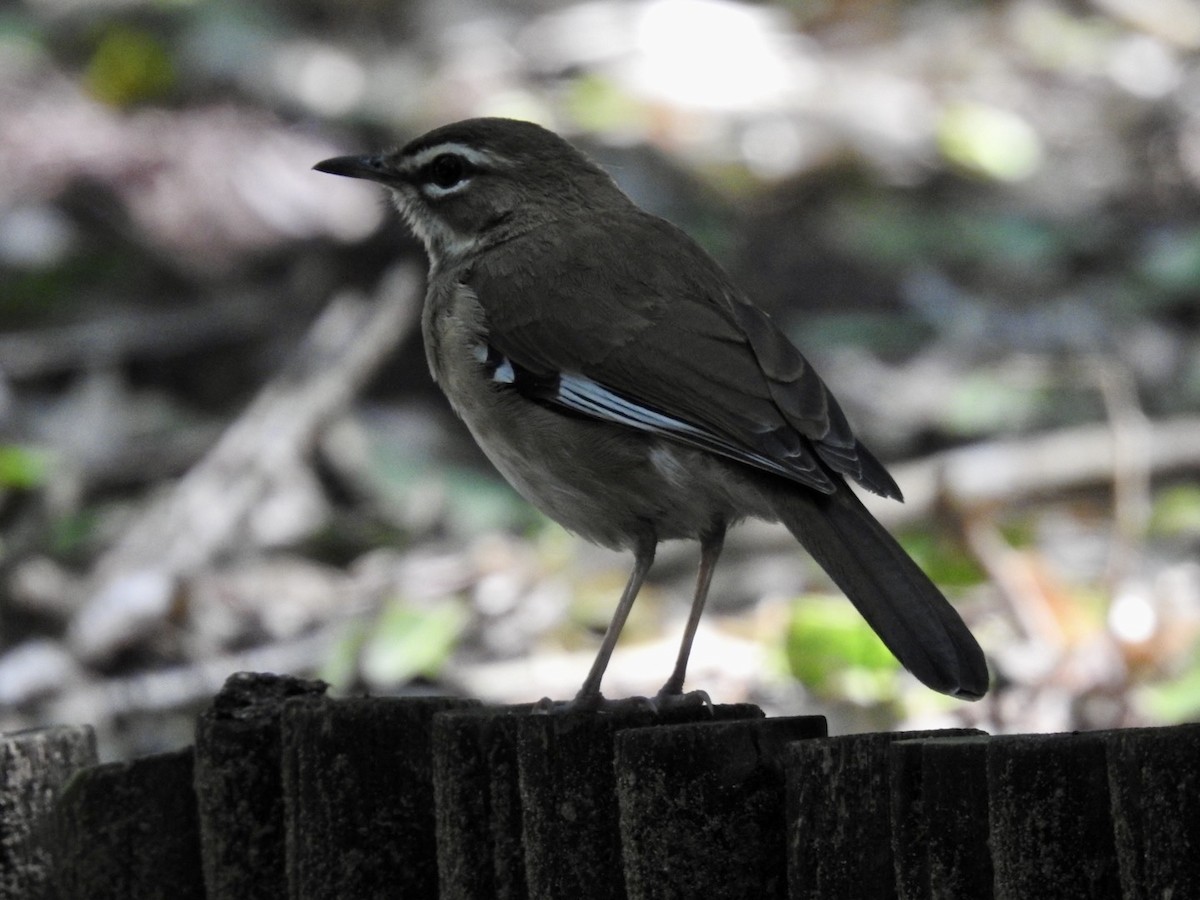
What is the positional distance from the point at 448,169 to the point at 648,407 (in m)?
1.35

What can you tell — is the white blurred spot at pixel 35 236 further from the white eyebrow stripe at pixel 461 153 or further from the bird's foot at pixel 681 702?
the bird's foot at pixel 681 702

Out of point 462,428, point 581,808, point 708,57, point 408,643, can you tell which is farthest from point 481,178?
point 708,57

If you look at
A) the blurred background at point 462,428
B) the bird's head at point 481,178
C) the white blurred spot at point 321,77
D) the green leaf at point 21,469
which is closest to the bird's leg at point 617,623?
the bird's head at point 481,178

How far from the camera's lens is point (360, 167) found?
4.99 metres

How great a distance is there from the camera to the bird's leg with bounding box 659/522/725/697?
3779 mm

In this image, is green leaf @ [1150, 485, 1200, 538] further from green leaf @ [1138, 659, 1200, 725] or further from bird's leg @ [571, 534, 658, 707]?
bird's leg @ [571, 534, 658, 707]

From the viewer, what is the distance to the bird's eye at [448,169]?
195 inches

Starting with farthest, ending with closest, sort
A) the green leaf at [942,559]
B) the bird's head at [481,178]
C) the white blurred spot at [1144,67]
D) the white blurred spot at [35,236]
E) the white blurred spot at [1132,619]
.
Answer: the white blurred spot at [1144,67] → the white blurred spot at [35,236] → the green leaf at [942,559] → the white blurred spot at [1132,619] → the bird's head at [481,178]

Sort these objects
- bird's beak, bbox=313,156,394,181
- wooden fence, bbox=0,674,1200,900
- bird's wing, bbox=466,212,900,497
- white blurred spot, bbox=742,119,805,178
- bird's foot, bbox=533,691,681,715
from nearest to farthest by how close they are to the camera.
A: wooden fence, bbox=0,674,1200,900 → bird's foot, bbox=533,691,681,715 → bird's wing, bbox=466,212,900,497 → bird's beak, bbox=313,156,394,181 → white blurred spot, bbox=742,119,805,178

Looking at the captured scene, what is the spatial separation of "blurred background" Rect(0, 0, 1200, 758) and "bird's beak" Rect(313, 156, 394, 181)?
126cm

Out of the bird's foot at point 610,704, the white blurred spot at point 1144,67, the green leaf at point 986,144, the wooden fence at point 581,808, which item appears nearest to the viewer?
the wooden fence at point 581,808

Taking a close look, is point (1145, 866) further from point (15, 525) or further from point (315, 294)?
point (315, 294)

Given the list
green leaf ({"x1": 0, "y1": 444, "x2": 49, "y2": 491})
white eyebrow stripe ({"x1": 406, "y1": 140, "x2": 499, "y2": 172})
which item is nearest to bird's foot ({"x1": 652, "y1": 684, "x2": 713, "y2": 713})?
white eyebrow stripe ({"x1": 406, "y1": 140, "x2": 499, "y2": 172})

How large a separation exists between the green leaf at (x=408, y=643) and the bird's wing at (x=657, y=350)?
146 cm
